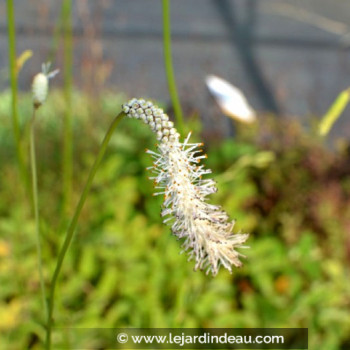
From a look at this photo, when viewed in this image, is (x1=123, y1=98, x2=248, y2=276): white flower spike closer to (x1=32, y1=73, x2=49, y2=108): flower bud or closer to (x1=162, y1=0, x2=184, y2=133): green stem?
(x1=32, y1=73, x2=49, y2=108): flower bud

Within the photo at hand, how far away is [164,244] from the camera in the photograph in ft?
6.96

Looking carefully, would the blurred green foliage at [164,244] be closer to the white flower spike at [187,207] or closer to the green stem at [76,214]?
the green stem at [76,214]

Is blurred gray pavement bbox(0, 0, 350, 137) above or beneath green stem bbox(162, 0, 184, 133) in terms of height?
above

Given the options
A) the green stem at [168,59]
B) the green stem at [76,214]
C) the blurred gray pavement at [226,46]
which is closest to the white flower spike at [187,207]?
the green stem at [76,214]

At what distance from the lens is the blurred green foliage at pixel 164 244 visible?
1.91 metres

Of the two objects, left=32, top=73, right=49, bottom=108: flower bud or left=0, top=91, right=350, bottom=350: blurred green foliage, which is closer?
left=32, top=73, right=49, bottom=108: flower bud

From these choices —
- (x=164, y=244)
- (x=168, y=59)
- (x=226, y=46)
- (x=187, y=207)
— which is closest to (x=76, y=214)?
(x=187, y=207)

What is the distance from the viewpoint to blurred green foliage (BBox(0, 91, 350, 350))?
6.27ft

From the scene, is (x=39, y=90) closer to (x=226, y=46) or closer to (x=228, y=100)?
(x=228, y=100)

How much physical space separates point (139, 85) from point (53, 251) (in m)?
1.94

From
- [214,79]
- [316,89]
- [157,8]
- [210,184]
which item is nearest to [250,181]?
[214,79]

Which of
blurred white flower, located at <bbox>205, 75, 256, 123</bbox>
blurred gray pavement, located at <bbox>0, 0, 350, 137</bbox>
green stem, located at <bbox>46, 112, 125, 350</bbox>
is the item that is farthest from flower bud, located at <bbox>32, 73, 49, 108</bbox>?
blurred gray pavement, located at <bbox>0, 0, 350, 137</bbox>

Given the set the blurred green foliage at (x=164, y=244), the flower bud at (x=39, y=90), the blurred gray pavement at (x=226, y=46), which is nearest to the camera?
the flower bud at (x=39, y=90)

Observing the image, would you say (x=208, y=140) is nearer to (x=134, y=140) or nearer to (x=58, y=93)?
(x=134, y=140)
